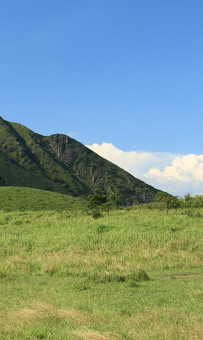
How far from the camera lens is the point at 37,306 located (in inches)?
378

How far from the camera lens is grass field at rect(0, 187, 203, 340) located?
26.4 feet

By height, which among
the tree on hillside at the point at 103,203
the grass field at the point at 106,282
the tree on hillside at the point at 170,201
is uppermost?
the tree on hillside at the point at 170,201

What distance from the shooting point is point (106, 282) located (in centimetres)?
1460

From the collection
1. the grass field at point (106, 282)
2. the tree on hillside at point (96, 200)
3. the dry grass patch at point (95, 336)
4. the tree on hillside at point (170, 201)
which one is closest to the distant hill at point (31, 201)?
the tree on hillside at point (96, 200)

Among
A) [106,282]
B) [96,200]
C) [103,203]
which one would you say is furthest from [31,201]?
[106,282]

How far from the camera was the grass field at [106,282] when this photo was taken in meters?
8.03

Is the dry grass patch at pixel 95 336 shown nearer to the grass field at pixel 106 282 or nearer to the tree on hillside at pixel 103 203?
the grass field at pixel 106 282

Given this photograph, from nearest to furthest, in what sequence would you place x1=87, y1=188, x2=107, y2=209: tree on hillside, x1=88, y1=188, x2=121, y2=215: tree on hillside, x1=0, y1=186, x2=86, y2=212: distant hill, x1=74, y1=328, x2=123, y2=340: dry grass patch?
x1=74, y1=328, x2=123, y2=340: dry grass patch → x1=88, y1=188, x2=121, y2=215: tree on hillside → x1=87, y1=188, x2=107, y2=209: tree on hillside → x1=0, y1=186, x2=86, y2=212: distant hill

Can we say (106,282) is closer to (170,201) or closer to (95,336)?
(95,336)

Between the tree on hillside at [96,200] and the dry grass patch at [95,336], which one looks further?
the tree on hillside at [96,200]

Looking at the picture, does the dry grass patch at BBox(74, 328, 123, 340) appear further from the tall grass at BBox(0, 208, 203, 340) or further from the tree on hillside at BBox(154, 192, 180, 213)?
the tree on hillside at BBox(154, 192, 180, 213)

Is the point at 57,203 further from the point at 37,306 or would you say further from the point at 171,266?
the point at 37,306

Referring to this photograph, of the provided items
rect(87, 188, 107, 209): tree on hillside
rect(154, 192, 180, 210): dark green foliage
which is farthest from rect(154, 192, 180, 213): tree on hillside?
rect(87, 188, 107, 209): tree on hillside

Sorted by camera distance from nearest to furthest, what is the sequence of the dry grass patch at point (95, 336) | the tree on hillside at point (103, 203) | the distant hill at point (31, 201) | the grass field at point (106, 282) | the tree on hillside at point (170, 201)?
1. the dry grass patch at point (95, 336)
2. the grass field at point (106, 282)
3. the tree on hillside at point (170, 201)
4. the tree on hillside at point (103, 203)
5. the distant hill at point (31, 201)
